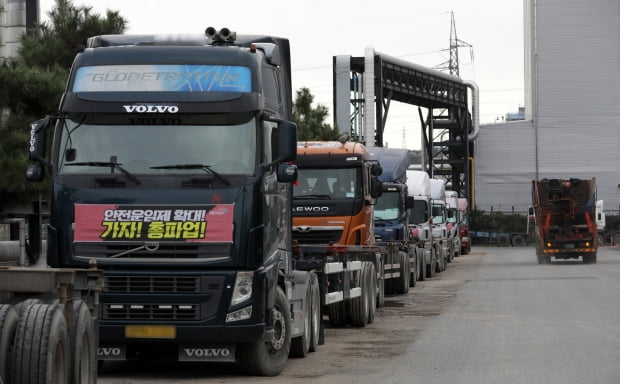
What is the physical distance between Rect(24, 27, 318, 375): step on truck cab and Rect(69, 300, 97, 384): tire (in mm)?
2339

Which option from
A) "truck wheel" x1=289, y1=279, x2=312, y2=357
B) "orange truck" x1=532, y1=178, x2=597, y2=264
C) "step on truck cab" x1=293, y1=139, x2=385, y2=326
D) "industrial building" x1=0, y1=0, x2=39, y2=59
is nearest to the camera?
"truck wheel" x1=289, y1=279, x2=312, y2=357

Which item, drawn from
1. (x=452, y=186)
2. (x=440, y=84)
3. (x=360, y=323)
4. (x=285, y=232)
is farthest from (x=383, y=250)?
(x=452, y=186)

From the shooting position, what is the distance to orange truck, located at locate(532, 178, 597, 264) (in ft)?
151

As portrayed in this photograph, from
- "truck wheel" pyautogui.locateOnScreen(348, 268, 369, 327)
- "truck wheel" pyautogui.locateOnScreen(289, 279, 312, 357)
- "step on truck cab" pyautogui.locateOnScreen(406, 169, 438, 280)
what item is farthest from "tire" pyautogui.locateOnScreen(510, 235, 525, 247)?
"truck wheel" pyautogui.locateOnScreen(289, 279, 312, 357)

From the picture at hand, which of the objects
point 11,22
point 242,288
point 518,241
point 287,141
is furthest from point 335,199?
point 518,241

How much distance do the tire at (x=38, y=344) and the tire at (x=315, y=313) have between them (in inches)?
273

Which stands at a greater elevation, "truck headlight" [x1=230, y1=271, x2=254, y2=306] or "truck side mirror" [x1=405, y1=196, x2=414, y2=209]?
"truck side mirror" [x1=405, y1=196, x2=414, y2=209]

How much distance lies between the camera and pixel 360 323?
19.5m

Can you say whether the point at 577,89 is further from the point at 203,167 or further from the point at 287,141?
the point at 203,167

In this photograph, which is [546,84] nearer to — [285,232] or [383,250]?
[383,250]

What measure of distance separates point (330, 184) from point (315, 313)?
6512 mm

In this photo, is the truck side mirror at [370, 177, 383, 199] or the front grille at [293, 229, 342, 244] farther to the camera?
the truck side mirror at [370, 177, 383, 199]

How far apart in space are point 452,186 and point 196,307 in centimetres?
6889

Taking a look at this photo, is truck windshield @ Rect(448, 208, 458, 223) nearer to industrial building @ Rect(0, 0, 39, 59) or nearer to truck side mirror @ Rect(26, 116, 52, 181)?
industrial building @ Rect(0, 0, 39, 59)
